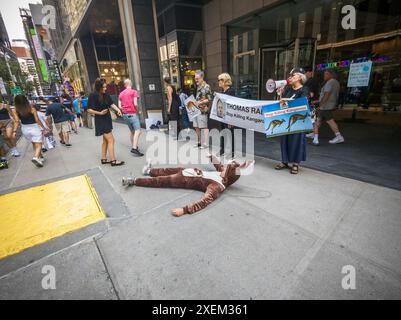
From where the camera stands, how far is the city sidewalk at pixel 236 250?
1.87m

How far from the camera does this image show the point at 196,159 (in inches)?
211

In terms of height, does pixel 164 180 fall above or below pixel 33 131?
below

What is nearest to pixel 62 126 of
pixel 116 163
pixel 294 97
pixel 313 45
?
pixel 116 163

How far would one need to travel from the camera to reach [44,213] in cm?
331

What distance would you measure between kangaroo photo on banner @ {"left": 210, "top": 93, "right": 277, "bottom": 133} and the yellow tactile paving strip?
10.9 ft

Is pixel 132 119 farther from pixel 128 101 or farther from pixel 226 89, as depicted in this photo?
pixel 226 89

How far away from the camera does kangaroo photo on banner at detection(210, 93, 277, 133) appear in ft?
15.3

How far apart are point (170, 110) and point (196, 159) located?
2562mm

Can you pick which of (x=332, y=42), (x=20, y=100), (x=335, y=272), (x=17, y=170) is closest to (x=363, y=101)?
(x=332, y=42)

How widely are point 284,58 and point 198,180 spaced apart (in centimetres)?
826

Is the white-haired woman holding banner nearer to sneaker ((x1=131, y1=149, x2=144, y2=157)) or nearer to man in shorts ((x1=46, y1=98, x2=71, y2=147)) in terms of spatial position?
sneaker ((x1=131, y1=149, x2=144, y2=157))
